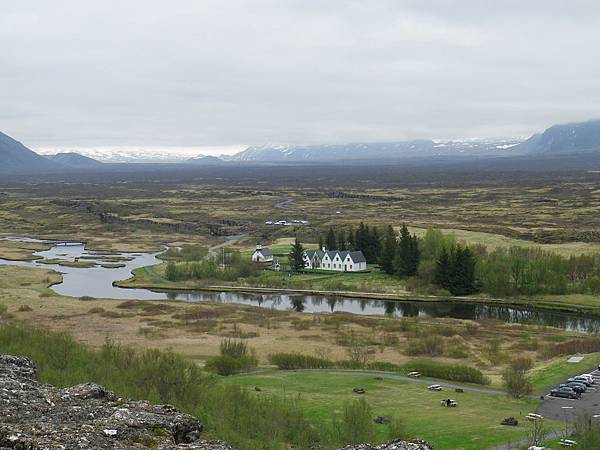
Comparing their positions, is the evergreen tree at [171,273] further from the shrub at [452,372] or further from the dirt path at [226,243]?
the shrub at [452,372]

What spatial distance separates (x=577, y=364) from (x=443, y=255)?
3920cm

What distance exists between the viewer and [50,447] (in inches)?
584

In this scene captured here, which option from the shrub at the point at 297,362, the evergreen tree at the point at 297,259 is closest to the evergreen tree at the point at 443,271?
the evergreen tree at the point at 297,259

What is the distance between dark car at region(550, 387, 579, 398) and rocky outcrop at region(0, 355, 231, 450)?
92.2 ft

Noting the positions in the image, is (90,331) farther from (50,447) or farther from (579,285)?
(579,285)

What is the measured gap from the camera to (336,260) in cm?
10225

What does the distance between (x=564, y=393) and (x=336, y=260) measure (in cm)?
6395

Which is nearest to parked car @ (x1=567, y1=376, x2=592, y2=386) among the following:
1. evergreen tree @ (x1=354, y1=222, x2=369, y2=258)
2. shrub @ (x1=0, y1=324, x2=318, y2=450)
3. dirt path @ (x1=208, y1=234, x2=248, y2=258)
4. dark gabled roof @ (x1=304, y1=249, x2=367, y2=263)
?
shrub @ (x1=0, y1=324, x2=318, y2=450)

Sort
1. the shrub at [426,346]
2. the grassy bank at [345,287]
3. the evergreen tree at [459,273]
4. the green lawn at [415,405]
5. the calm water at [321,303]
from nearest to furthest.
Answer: the green lawn at [415,405]
the shrub at [426,346]
the calm water at [321,303]
the grassy bank at [345,287]
the evergreen tree at [459,273]

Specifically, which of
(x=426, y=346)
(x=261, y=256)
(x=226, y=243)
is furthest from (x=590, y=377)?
(x=226, y=243)

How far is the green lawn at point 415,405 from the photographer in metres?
32.0

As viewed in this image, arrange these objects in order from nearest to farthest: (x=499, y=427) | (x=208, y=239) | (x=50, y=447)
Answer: (x=50, y=447)
(x=499, y=427)
(x=208, y=239)

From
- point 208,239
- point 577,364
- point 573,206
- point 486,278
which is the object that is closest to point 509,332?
point 577,364

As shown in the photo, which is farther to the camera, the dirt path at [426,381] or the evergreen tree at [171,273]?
the evergreen tree at [171,273]
